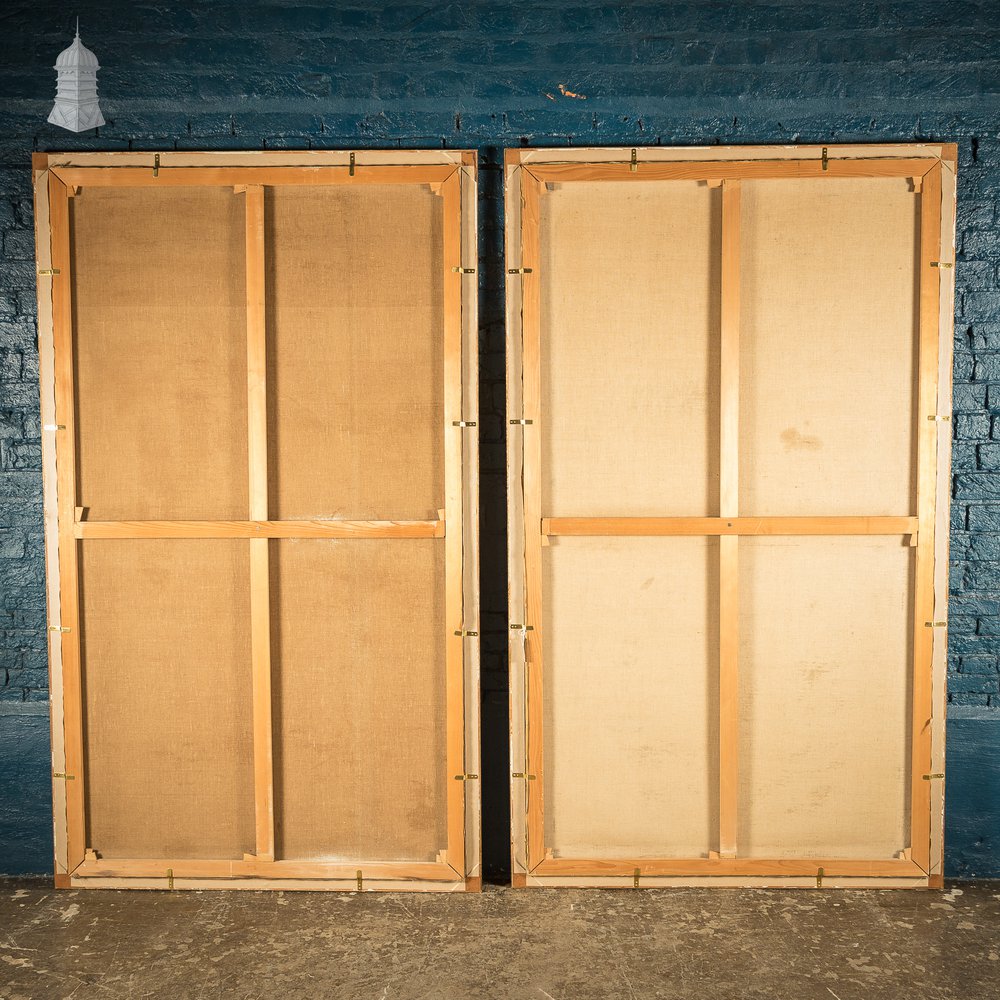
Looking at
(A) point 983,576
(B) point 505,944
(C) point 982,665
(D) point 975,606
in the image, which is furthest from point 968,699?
(B) point 505,944

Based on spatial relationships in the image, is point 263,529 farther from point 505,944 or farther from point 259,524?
point 505,944

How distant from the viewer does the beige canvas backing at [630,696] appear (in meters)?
2.83

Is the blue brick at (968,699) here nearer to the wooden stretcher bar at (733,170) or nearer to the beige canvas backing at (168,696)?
the wooden stretcher bar at (733,170)

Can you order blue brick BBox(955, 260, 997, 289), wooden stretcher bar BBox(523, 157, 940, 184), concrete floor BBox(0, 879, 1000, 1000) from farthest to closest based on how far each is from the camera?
blue brick BBox(955, 260, 997, 289) < wooden stretcher bar BBox(523, 157, 940, 184) < concrete floor BBox(0, 879, 1000, 1000)

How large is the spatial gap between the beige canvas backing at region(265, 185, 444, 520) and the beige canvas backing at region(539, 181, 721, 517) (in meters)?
0.40

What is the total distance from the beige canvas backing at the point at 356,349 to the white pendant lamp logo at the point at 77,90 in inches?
27.4

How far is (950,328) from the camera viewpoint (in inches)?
109

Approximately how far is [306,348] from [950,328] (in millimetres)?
2136

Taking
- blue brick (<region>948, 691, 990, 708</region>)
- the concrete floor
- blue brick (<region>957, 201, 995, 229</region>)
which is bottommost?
the concrete floor

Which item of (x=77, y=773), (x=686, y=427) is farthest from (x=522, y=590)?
(x=77, y=773)

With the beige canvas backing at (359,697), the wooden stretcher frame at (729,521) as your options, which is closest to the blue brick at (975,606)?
the wooden stretcher frame at (729,521)

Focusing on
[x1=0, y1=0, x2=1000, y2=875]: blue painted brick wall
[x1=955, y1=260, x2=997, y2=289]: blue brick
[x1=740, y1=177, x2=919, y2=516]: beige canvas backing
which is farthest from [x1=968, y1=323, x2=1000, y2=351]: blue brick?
[x1=740, y1=177, x2=919, y2=516]: beige canvas backing

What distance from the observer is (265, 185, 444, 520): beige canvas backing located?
278 centimetres

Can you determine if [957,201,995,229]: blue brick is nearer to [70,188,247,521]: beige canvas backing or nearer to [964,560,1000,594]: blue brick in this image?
[964,560,1000,594]: blue brick
